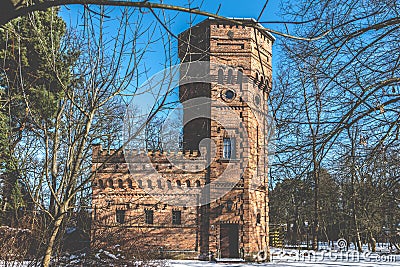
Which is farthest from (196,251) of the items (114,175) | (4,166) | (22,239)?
(22,239)

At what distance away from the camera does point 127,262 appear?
10.9 metres

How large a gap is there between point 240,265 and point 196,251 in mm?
2876

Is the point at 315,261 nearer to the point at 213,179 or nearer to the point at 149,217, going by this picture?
the point at 213,179

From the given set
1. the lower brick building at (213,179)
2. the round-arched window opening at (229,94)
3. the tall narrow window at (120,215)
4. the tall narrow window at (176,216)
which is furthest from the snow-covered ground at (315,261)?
the round-arched window opening at (229,94)

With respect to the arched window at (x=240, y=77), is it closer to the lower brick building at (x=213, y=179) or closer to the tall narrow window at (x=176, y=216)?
the lower brick building at (x=213, y=179)

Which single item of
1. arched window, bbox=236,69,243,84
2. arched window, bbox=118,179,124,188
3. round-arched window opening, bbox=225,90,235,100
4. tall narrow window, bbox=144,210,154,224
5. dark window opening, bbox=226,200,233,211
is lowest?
tall narrow window, bbox=144,210,154,224

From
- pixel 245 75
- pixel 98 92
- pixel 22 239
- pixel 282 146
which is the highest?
pixel 245 75

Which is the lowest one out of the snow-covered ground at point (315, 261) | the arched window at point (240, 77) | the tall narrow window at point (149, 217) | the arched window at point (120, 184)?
the snow-covered ground at point (315, 261)

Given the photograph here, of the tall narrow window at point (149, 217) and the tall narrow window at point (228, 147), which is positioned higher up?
the tall narrow window at point (228, 147)

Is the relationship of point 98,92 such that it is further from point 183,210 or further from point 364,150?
point 183,210

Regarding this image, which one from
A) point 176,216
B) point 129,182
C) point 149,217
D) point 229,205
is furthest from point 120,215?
point 229,205

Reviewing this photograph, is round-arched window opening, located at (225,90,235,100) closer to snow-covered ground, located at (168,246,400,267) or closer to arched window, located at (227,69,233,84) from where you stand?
arched window, located at (227,69,233,84)

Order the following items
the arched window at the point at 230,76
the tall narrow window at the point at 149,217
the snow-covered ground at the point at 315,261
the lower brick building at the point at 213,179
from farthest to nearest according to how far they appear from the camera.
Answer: the arched window at the point at 230,76 < the tall narrow window at the point at 149,217 < the lower brick building at the point at 213,179 < the snow-covered ground at the point at 315,261

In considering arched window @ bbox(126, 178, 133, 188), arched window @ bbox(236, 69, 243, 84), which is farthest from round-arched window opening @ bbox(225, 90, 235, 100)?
arched window @ bbox(126, 178, 133, 188)
